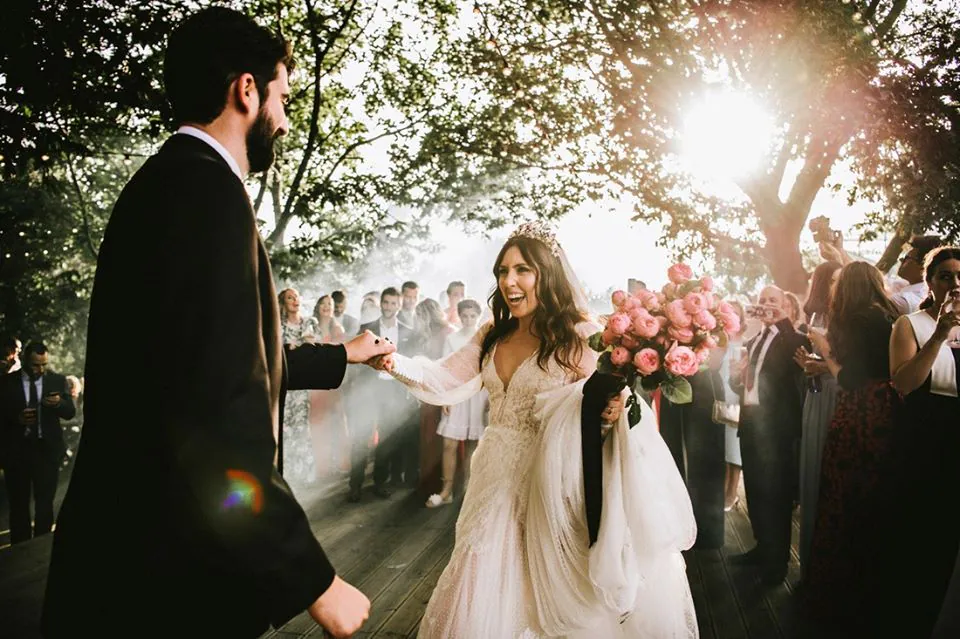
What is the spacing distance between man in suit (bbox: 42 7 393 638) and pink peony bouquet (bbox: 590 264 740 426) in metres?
1.84

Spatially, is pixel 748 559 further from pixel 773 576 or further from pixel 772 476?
pixel 772 476

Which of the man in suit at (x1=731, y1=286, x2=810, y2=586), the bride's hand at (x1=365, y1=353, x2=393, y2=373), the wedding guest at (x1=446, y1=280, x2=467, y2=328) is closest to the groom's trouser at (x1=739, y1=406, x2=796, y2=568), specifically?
the man in suit at (x1=731, y1=286, x2=810, y2=586)

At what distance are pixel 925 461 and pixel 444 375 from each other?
2877mm

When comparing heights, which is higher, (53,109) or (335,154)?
(335,154)

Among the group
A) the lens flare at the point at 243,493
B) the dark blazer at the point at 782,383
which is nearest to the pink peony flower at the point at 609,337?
the lens flare at the point at 243,493

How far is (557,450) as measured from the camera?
124 inches

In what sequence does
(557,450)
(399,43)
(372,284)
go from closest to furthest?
(557,450) < (399,43) < (372,284)

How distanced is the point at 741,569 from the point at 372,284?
61674 millimetres

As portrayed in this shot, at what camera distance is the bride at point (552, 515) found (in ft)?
9.65

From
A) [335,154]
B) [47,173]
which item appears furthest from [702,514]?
[335,154]

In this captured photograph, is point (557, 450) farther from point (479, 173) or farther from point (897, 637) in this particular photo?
point (479, 173)

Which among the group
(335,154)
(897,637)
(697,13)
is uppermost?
(697,13)

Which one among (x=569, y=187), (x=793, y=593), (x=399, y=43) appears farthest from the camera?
(x=569, y=187)

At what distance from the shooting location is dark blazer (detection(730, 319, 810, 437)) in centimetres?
542
